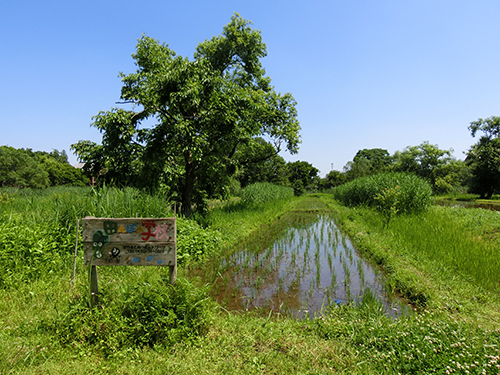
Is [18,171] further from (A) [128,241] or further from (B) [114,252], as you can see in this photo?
(A) [128,241]

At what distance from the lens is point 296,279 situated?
5461 millimetres

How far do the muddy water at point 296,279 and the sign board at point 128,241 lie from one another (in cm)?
164

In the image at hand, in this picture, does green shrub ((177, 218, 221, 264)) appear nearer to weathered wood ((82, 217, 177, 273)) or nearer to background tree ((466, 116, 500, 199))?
weathered wood ((82, 217, 177, 273))

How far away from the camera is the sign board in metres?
3.21

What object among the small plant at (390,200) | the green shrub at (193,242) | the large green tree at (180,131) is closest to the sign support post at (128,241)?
the green shrub at (193,242)

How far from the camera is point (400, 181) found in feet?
41.9

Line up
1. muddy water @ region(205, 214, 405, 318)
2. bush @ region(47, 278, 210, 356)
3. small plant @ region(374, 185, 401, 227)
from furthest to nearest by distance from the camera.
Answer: small plant @ region(374, 185, 401, 227) → muddy water @ region(205, 214, 405, 318) → bush @ region(47, 278, 210, 356)

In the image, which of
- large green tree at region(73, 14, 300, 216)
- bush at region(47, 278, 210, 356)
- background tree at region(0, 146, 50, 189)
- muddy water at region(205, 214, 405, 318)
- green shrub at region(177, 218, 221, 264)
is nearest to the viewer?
bush at region(47, 278, 210, 356)

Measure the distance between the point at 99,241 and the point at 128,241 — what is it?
37 cm

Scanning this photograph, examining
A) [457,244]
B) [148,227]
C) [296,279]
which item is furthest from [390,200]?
[148,227]

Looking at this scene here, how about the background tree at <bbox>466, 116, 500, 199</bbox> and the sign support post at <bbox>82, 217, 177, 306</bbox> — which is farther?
the background tree at <bbox>466, 116, 500, 199</bbox>

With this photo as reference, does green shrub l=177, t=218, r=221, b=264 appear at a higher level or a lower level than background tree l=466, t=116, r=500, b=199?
lower

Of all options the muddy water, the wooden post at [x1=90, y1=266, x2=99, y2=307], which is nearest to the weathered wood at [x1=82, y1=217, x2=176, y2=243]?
the wooden post at [x1=90, y1=266, x2=99, y2=307]

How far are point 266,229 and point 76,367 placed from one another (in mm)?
8687
